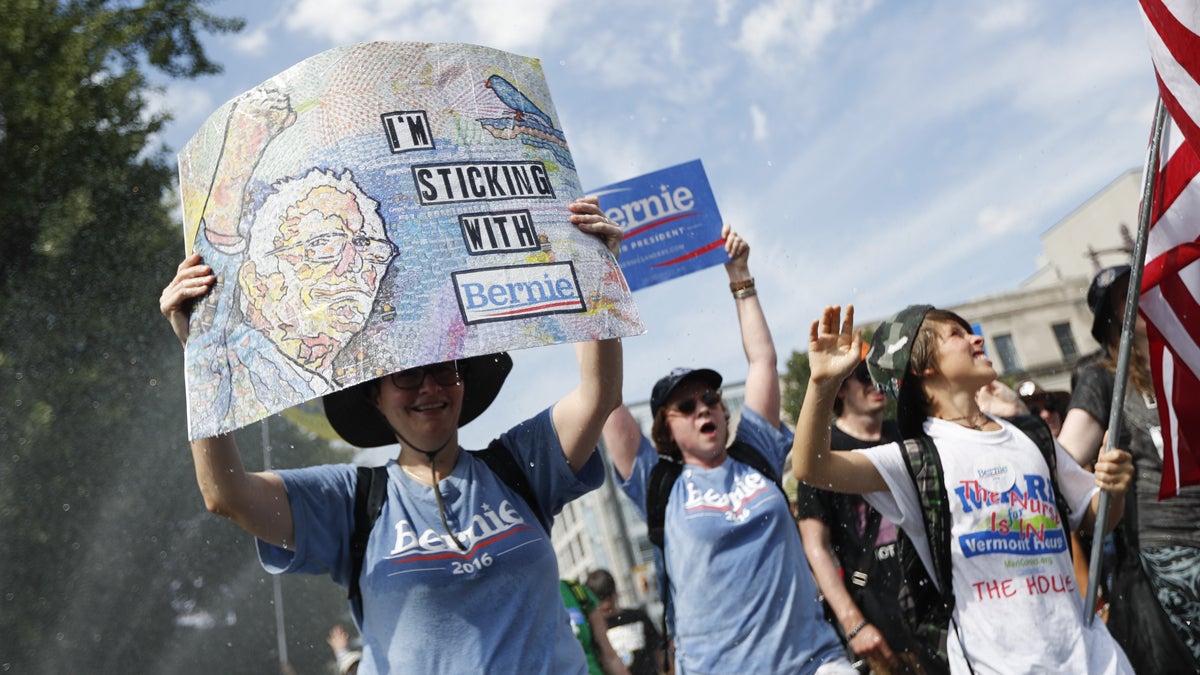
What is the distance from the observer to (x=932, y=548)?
3219 mm

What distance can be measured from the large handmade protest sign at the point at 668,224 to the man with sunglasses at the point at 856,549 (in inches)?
34.6

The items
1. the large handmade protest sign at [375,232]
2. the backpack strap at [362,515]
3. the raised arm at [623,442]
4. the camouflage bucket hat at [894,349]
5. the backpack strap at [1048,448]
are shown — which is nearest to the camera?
the large handmade protest sign at [375,232]

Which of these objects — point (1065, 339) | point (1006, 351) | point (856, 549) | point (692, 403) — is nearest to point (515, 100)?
point (692, 403)

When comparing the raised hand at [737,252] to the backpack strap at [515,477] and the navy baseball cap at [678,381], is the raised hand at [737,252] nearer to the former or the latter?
the navy baseball cap at [678,381]

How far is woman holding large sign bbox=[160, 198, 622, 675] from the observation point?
2.53 metres

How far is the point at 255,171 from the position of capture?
2.35 meters

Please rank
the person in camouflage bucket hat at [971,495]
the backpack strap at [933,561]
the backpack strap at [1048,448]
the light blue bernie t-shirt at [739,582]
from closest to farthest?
the person in camouflage bucket hat at [971,495], the backpack strap at [933,561], the backpack strap at [1048,448], the light blue bernie t-shirt at [739,582]

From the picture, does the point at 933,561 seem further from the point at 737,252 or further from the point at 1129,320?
the point at 737,252

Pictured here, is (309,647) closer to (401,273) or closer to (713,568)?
(713,568)

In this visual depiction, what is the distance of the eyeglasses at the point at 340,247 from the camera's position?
220 cm

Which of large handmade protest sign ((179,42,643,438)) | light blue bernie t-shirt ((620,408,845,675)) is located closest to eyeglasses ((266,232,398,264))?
large handmade protest sign ((179,42,643,438))

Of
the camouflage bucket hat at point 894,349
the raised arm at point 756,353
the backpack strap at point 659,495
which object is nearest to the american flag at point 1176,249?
the camouflage bucket hat at point 894,349

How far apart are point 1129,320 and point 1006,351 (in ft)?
187

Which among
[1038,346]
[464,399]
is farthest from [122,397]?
[1038,346]
